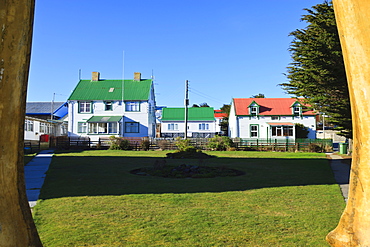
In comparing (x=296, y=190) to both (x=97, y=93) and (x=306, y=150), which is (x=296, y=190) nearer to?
(x=306, y=150)

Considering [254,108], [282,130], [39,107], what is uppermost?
[39,107]

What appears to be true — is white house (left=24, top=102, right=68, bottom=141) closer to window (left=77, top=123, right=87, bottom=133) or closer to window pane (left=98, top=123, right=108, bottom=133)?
window (left=77, top=123, right=87, bottom=133)

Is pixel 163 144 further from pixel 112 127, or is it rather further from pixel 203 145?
pixel 112 127

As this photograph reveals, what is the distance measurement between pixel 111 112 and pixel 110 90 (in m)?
3.06

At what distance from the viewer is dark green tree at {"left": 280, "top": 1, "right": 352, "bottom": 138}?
14484 mm

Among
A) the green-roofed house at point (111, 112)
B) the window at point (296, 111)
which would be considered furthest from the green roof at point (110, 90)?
the window at point (296, 111)

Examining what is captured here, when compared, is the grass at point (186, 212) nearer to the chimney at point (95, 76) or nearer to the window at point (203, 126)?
the chimney at point (95, 76)

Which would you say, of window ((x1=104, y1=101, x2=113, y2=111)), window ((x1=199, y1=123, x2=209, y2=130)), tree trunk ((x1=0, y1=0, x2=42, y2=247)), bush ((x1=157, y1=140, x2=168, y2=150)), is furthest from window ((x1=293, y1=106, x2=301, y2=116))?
tree trunk ((x1=0, y1=0, x2=42, y2=247))

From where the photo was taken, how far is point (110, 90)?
1645 inches

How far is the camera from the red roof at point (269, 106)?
133 feet

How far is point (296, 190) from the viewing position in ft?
30.4

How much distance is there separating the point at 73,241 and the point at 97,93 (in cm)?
3771

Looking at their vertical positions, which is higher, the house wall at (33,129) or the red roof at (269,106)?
the red roof at (269,106)

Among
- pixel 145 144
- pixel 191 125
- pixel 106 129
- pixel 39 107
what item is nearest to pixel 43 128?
pixel 106 129
